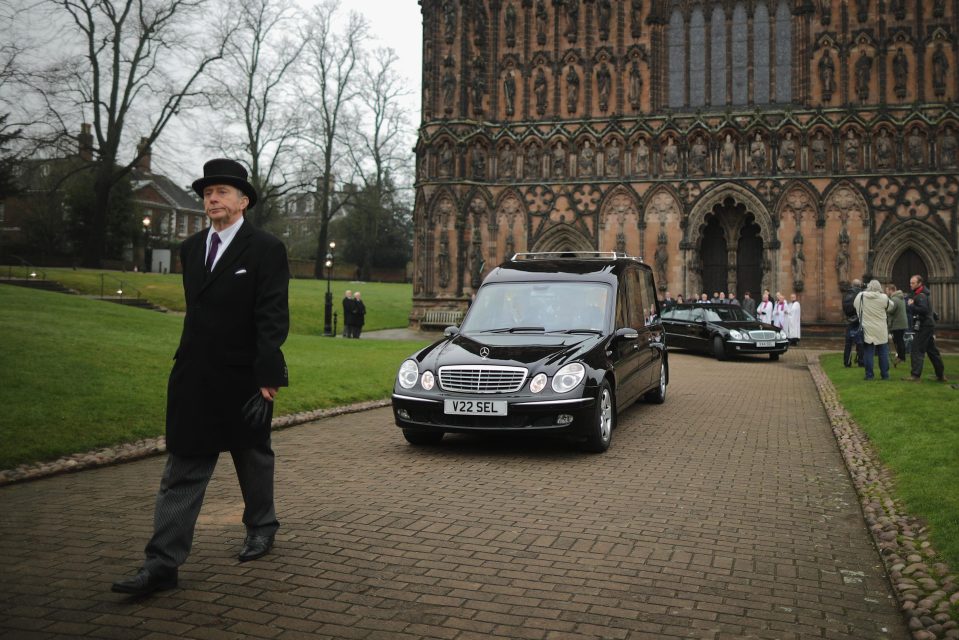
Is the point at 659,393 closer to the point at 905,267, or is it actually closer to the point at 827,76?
the point at 905,267

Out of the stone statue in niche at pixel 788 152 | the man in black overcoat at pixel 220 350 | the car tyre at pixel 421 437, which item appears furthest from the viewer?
the stone statue in niche at pixel 788 152

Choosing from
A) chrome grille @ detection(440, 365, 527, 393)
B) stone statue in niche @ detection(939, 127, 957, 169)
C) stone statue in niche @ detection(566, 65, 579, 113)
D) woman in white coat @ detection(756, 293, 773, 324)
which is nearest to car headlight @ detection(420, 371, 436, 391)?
chrome grille @ detection(440, 365, 527, 393)

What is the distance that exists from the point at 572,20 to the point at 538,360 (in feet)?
104

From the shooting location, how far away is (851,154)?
33.7 metres

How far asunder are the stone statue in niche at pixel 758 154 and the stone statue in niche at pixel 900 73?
230 inches

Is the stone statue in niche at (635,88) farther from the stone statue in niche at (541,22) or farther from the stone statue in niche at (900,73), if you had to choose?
the stone statue in niche at (900,73)

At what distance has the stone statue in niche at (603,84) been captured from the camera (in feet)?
118

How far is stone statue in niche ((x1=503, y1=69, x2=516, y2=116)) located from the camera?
36781 mm

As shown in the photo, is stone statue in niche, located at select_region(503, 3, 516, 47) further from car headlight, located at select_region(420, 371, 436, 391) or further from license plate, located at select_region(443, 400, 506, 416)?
license plate, located at select_region(443, 400, 506, 416)

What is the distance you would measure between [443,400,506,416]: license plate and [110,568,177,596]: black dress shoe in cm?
398

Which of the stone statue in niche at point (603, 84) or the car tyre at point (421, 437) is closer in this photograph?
the car tyre at point (421, 437)

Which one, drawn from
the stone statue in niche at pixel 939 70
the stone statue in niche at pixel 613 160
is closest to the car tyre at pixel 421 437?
the stone statue in niche at pixel 613 160

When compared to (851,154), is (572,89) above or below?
above

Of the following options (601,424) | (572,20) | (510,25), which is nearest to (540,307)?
(601,424)
